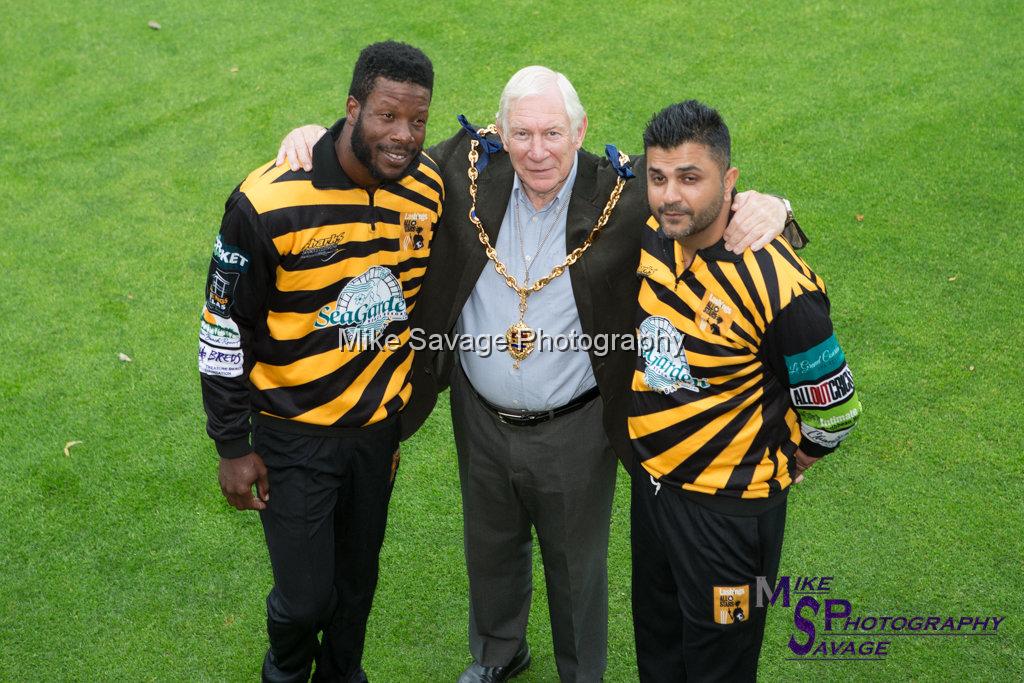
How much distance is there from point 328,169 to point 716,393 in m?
1.29

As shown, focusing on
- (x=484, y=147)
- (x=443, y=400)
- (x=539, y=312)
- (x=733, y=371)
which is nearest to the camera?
(x=733, y=371)

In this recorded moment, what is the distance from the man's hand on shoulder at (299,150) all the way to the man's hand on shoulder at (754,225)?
123cm

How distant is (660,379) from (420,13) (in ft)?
18.3

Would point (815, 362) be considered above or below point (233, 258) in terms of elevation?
below

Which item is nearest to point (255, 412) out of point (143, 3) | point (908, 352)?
point (908, 352)

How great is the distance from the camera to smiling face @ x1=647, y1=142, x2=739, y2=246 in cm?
305

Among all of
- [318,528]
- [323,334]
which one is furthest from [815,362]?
[318,528]

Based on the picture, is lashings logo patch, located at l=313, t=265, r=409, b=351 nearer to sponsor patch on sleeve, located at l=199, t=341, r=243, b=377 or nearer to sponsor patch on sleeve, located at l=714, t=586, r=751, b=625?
sponsor patch on sleeve, located at l=199, t=341, r=243, b=377

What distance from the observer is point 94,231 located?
6.39 metres

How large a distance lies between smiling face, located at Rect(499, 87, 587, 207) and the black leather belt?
67 centimetres

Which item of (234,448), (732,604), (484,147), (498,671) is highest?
(484,147)

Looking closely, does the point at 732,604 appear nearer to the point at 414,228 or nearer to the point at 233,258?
the point at 414,228

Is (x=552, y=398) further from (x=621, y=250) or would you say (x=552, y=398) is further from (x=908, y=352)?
(x=908, y=352)

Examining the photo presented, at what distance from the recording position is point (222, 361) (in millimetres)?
3297
